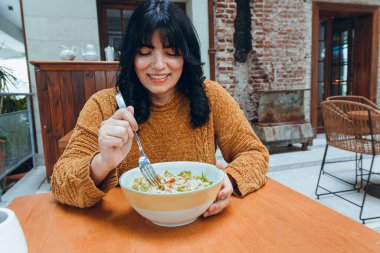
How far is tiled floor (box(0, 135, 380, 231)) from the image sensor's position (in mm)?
2215

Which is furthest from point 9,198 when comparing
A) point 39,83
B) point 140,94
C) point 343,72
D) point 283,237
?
point 343,72

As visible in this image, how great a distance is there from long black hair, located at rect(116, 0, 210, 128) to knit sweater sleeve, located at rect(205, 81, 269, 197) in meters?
0.06

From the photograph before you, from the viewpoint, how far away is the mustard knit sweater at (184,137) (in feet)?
2.82

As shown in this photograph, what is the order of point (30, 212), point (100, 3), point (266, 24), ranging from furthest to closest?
1. point (266, 24)
2. point (100, 3)
3. point (30, 212)

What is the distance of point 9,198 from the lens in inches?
97.3

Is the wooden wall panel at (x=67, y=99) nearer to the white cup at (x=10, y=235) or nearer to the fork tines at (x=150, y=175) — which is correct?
the fork tines at (x=150, y=175)

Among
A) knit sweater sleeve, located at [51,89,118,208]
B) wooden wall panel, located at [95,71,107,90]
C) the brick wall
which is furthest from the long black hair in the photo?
the brick wall

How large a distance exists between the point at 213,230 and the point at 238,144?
472 mm

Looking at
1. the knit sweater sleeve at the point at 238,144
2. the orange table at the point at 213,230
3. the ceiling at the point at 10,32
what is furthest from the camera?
the ceiling at the point at 10,32

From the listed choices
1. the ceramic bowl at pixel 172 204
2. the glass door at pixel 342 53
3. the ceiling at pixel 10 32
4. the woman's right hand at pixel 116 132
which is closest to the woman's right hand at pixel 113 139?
the woman's right hand at pixel 116 132

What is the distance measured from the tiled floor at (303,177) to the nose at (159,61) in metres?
1.83

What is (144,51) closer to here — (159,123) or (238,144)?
(159,123)

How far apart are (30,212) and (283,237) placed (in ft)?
1.99

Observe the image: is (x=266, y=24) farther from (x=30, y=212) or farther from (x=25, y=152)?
(x=30, y=212)
